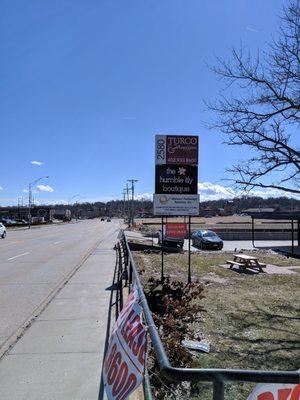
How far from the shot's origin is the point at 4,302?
1155 cm

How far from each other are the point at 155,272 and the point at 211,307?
8.22 meters

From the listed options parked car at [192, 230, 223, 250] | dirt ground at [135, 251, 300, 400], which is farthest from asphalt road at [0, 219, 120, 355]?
parked car at [192, 230, 223, 250]

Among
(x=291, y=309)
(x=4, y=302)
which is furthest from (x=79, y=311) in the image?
(x=291, y=309)

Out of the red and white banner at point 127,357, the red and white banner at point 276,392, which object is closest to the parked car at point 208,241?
the red and white banner at point 127,357

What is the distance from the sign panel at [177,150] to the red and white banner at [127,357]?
39.2ft

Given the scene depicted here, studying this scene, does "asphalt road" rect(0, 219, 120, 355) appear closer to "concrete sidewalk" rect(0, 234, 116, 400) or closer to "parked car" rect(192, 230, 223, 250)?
"concrete sidewalk" rect(0, 234, 116, 400)

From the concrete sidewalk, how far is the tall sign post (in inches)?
196

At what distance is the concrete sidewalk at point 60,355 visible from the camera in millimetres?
5605

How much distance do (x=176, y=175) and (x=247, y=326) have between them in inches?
267

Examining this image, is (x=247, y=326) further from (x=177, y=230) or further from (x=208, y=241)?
(x=208, y=241)

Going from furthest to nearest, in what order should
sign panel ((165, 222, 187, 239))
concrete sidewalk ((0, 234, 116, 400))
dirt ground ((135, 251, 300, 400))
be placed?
sign panel ((165, 222, 187, 239))
dirt ground ((135, 251, 300, 400))
concrete sidewalk ((0, 234, 116, 400))

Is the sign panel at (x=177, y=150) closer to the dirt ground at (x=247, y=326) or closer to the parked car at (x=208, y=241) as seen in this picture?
the dirt ground at (x=247, y=326)

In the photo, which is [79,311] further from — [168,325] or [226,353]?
[226,353]

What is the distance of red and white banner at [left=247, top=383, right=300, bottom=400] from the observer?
237 cm
